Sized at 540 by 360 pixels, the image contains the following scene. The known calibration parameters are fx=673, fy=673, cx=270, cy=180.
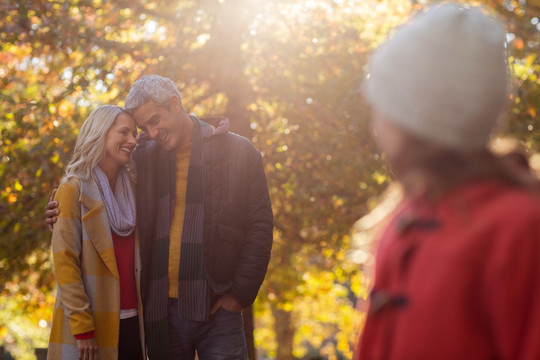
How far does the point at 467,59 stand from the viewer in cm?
142

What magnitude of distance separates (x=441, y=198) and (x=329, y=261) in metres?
10.9

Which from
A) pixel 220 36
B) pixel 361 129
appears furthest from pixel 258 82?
pixel 361 129

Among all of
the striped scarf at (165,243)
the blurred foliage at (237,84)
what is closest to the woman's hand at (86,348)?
the striped scarf at (165,243)

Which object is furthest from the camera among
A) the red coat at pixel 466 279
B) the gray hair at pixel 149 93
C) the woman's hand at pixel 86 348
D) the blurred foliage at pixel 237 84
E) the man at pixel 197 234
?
the blurred foliage at pixel 237 84

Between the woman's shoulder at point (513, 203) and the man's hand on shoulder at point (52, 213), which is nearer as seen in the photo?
the woman's shoulder at point (513, 203)

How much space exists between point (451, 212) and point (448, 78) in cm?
28

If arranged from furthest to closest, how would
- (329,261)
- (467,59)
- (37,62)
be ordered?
(329,261)
(37,62)
(467,59)

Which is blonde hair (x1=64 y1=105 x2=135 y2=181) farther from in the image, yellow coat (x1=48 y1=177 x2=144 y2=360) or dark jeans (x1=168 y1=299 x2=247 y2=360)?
dark jeans (x1=168 y1=299 x2=247 y2=360)

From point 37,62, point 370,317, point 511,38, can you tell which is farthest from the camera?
point 37,62

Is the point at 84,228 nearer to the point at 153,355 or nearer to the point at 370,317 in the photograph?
the point at 153,355

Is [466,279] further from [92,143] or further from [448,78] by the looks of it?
[92,143]

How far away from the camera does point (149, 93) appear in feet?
12.1

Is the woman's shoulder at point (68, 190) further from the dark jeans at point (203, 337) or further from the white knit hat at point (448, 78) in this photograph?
the white knit hat at point (448, 78)

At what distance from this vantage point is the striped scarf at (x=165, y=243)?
3.47 metres
